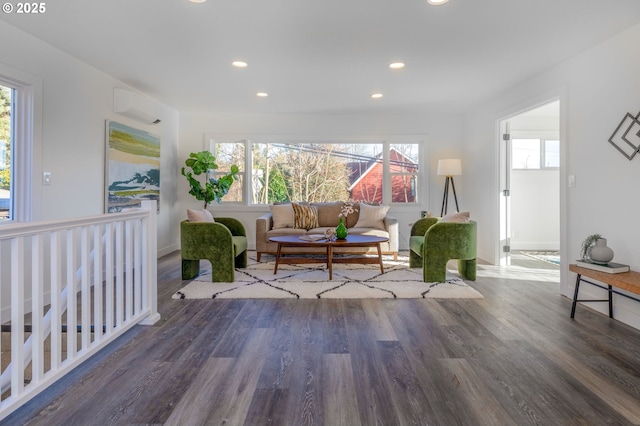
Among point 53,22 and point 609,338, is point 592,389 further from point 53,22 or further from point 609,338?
point 53,22

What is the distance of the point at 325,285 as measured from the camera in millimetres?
3928

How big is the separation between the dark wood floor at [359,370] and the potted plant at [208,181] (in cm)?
300

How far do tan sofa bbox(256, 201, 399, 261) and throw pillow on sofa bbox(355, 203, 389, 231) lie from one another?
2 centimetres

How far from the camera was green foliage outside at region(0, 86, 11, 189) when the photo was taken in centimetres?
304

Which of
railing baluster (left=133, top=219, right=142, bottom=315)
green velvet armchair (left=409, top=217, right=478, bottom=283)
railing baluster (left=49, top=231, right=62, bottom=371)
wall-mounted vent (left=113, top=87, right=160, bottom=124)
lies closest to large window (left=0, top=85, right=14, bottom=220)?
wall-mounted vent (left=113, top=87, right=160, bottom=124)

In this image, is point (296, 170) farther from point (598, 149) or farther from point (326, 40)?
point (598, 149)

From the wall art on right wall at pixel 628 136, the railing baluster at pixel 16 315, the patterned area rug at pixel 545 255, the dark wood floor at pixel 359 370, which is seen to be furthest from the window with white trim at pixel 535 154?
the railing baluster at pixel 16 315

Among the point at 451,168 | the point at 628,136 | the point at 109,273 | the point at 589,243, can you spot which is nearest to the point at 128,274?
the point at 109,273

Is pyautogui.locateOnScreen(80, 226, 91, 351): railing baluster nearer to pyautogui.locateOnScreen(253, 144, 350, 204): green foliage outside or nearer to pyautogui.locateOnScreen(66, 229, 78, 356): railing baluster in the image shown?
pyautogui.locateOnScreen(66, 229, 78, 356): railing baluster

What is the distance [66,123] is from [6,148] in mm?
631

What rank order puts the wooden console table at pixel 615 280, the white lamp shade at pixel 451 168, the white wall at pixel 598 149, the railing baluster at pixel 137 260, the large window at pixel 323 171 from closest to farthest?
1. the wooden console table at pixel 615 280
2. the railing baluster at pixel 137 260
3. the white wall at pixel 598 149
4. the white lamp shade at pixel 451 168
5. the large window at pixel 323 171

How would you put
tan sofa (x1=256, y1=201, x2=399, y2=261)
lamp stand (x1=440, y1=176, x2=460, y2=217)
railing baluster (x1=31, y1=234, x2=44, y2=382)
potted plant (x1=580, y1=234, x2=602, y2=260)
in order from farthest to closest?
lamp stand (x1=440, y1=176, x2=460, y2=217)
tan sofa (x1=256, y1=201, x2=399, y2=261)
potted plant (x1=580, y1=234, x2=602, y2=260)
railing baluster (x1=31, y1=234, x2=44, y2=382)

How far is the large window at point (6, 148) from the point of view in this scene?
3.04 metres

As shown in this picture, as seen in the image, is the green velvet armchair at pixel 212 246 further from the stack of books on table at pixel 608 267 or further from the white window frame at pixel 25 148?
the stack of books on table at pixel 608 267
